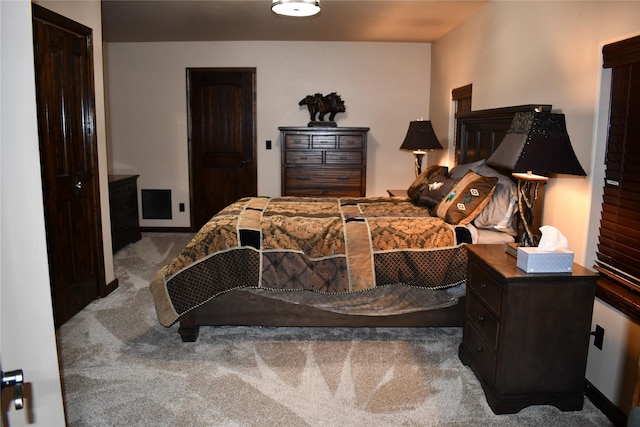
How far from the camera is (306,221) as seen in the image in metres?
3.46

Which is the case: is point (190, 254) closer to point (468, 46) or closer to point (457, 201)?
point (457, 201)

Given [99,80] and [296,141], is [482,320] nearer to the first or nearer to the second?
[99,80]

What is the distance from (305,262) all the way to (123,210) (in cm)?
333

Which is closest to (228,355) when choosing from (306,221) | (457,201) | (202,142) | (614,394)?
(306,221)

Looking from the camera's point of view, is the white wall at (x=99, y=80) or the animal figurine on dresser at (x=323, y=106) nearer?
the white wall at (x=99, y=80)

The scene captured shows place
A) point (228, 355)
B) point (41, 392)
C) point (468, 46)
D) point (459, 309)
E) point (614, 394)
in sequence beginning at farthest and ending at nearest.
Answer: point (468, 46)
point (459, 309)
point (228, 355)
point (614, 394)
point (41, 392)

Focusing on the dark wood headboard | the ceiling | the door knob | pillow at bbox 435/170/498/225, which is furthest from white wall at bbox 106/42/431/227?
the door knob

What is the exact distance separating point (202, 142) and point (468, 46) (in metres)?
3.43

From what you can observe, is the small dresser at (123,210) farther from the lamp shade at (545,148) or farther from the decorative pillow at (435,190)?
the lamp shade at (545,148)

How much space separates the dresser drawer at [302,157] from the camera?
5949mm

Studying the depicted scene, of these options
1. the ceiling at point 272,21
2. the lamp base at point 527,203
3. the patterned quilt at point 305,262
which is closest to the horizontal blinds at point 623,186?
the lamp base at point 527,203

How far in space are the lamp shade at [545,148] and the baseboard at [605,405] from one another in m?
1.11

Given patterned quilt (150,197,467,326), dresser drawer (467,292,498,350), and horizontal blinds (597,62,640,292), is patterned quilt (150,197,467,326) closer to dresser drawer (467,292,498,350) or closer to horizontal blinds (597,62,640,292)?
dresser drawer (467,292,498,350)

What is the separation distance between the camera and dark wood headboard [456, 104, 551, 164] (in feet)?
12.2
